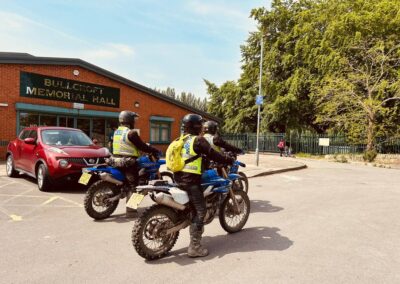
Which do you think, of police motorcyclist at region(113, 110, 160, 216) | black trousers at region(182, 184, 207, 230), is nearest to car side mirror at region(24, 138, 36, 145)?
police motorcyclist at region(113, 110, 160, 216)

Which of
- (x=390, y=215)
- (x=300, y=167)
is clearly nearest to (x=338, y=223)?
(x=390, y=215)

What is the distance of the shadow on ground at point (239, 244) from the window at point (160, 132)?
1713 centimetres

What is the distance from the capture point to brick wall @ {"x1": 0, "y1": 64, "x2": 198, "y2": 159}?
49.3 feet

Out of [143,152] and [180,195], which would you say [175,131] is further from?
[180,195]

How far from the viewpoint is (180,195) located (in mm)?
4109

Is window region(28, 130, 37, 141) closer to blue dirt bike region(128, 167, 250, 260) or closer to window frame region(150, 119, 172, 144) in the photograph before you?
blue dirt bike region(128, 167, 250, 260)

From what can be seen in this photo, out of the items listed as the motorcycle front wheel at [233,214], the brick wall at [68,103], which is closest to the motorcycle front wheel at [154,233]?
the motorcycle front wheel at [233,214]

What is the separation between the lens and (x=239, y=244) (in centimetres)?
463

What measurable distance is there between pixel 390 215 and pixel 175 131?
1792 centimetres

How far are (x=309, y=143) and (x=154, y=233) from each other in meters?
28.1

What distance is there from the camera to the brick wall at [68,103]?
15.0 metres

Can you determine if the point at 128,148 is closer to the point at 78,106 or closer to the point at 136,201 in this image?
the point at 136,201

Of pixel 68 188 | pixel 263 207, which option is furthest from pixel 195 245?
pixel 68 188

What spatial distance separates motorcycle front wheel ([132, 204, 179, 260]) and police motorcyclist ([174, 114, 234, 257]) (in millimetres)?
289
